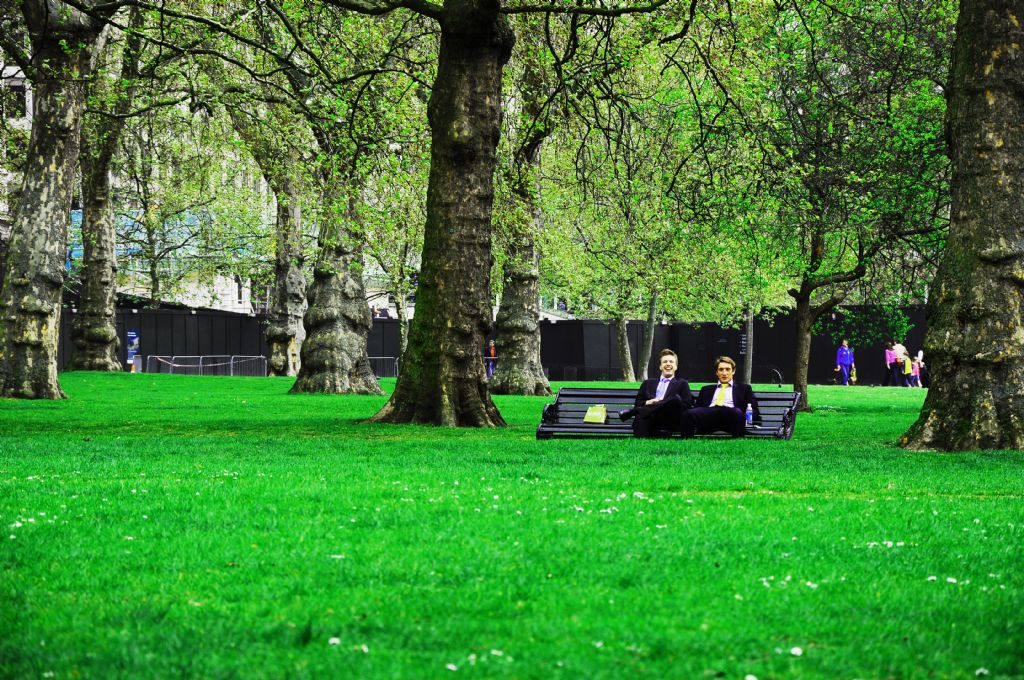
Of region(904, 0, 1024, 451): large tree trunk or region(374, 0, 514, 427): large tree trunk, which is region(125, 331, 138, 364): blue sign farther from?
region(904, 0, 1024, 451): large tree trunk

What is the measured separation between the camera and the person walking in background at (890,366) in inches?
1982

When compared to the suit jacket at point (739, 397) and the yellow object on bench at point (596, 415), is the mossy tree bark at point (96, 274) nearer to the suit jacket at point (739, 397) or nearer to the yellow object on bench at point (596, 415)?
the yellow object on bench at point (596, 415)

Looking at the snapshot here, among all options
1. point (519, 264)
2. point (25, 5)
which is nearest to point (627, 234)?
point (519, 264)

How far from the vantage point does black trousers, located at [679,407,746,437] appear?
15.4 metres

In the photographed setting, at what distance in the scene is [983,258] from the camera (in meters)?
13.2

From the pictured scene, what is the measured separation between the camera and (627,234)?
122 ft

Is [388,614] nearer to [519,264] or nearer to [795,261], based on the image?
[795,261]

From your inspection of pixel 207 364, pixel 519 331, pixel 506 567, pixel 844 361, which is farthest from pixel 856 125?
pixel 207 364

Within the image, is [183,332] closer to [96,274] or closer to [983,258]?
[96,274]

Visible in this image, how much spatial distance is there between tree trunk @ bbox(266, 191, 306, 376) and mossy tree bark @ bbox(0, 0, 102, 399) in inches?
320

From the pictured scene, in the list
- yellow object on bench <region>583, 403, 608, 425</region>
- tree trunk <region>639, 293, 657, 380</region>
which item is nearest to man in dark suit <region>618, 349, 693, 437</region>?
yellow object on bench <region>583, 403, 608, 425</region>

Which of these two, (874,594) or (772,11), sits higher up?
(772,11)

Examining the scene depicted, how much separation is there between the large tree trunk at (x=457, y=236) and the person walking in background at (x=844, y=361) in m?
36.4

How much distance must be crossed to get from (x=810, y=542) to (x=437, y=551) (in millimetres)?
2134
